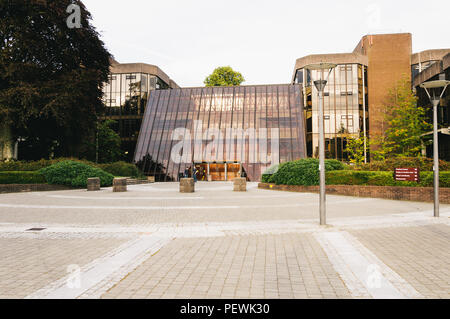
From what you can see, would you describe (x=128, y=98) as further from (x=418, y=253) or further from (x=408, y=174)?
(x=418, y=253)

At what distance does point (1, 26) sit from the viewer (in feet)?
68.8

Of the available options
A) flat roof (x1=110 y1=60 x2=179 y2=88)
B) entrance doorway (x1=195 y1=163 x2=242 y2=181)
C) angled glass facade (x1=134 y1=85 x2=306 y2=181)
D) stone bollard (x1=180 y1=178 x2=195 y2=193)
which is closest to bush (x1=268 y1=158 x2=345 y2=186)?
stone bollard (x1=180 y1=178 x2=195 y2=193)

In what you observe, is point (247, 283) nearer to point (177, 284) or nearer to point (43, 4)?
point (177, 284)

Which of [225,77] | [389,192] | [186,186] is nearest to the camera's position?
[389,192]

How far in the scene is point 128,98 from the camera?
1998 inches

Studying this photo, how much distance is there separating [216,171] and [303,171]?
20308mm

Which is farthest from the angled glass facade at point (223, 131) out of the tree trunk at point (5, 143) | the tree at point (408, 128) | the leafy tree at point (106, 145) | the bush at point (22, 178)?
the bush at point (22, 178)

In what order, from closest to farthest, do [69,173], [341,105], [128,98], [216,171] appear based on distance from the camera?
[69,173] < [216,171] < [341,105] < [128,98]

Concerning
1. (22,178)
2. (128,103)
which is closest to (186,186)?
(22,178)

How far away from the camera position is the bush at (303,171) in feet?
62.8

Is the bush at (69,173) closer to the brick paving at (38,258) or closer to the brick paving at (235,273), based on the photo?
the brick paving at (38,258)

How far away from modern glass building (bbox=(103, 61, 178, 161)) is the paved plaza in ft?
137

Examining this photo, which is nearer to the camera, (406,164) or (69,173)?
(406,164)

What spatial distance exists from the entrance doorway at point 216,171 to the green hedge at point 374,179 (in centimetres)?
2089
